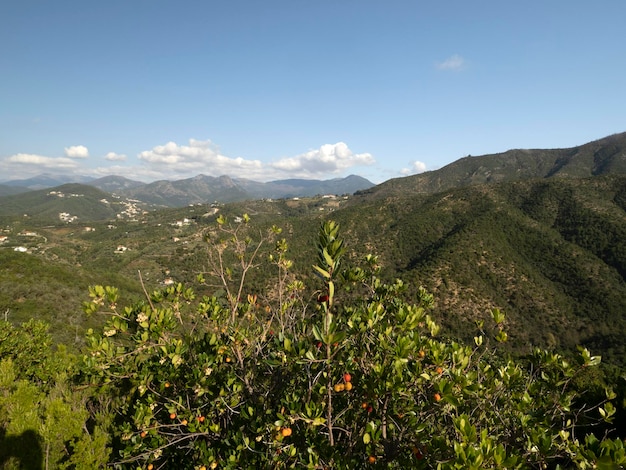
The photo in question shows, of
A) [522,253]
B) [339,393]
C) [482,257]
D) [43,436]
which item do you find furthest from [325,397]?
[522,253]

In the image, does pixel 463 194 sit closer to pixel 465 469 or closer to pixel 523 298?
pixel 523 298

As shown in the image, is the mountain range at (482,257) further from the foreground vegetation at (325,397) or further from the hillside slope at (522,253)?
the foreground vegetation at (325,397)

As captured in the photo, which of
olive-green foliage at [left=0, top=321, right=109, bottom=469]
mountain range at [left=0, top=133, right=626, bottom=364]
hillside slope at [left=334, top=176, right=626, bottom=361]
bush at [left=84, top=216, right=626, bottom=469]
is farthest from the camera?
hillside slope at [left=334, top=176, right=626, bottom=361]

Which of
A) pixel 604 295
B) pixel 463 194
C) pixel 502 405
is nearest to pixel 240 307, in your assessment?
pixel 502 405

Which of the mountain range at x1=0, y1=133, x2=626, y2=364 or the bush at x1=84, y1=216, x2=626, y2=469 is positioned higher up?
the bush at x1=84, y1=216, x2=626, y2=469

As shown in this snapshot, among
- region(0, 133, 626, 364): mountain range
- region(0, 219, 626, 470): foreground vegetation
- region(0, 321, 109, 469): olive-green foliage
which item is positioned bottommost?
region(0, 133, 626, 364): mountain range

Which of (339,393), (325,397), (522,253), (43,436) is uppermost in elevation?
(325,397)

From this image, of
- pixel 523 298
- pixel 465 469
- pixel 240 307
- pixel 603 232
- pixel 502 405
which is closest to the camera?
pixel 465 469

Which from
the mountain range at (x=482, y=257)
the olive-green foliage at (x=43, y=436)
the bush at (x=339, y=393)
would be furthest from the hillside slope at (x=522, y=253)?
the olive-green foliage at (x=43, y=436)

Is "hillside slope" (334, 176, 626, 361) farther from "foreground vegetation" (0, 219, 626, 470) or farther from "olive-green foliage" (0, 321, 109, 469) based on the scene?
"olive-green foliage" (0, 321, 109, 469)

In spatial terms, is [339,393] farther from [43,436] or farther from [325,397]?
[43,436]

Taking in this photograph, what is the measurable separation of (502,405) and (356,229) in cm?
9702

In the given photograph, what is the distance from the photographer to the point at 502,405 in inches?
189

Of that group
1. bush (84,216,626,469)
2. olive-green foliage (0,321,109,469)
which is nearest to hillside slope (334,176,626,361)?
bush (84,216,626,469)
